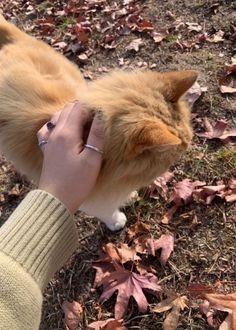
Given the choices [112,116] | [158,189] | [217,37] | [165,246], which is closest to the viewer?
[112,116]

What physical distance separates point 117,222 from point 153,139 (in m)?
1.22

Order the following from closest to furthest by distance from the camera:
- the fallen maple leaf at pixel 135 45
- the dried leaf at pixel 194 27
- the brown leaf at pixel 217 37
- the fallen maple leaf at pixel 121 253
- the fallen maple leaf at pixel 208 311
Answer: the fallen maple leaf at pixel 208 311 < the fallen maple leaf at pixel 121 253 < the brown leaf at pixel 217 37 < the dried leaf at pixel 194 27 < the fallen maple leaf at pixel 135 45

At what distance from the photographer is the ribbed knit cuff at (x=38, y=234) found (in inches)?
Answer: 65.8

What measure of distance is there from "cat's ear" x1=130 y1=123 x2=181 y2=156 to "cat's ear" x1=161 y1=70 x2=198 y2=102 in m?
0.29

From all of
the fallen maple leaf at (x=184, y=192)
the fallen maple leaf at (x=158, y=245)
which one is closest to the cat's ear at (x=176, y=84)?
the fallen maple leaf at (x=184, y=192)

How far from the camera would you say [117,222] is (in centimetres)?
297

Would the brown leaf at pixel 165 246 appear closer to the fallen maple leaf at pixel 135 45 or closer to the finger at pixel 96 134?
the finger at pixel 96 134

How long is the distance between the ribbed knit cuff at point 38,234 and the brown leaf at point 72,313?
0.98 m

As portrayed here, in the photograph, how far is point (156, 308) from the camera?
2.58 metres

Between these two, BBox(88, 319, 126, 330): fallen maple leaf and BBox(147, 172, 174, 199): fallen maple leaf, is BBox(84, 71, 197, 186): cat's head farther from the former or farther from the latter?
BBox(88, 319, 126, 330): fallen maple leaf

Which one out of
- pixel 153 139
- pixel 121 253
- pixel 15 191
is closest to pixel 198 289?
pixel 121 253

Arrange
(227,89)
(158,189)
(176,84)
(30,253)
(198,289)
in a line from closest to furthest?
(30,253) < (176,84) < (198,289) < (158,189) < (227,89)

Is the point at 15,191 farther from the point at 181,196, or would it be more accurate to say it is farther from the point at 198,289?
the point at 198,289

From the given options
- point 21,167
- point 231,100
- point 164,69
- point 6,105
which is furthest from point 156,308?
point 164,69
